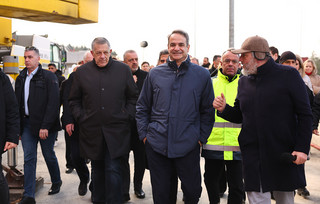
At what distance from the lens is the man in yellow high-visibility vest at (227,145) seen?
408 cm

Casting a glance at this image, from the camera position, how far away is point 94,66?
4.36 metres

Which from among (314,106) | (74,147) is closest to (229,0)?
(314,106)

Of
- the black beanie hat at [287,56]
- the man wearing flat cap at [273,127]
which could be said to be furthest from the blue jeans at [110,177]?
the black beanie hat at [287,56]

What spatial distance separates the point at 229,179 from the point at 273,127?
4.12ft

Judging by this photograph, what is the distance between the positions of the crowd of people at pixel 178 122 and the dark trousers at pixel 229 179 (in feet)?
0.04

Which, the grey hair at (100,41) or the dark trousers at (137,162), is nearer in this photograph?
the grey hair at (100,41)

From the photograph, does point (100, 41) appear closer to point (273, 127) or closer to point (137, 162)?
point (137, 162)

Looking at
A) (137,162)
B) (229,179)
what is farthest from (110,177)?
(229,179)

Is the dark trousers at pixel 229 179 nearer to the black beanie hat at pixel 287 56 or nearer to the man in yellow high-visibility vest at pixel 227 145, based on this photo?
the man in yellow high-visibility vest at pixel 227 145

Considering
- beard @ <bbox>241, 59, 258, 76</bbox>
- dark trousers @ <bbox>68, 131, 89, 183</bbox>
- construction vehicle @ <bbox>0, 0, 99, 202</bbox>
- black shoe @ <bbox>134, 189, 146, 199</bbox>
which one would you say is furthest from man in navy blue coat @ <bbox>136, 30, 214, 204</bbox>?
construction vehicle @ <bbox>0, 0, 99, 202</bbox>

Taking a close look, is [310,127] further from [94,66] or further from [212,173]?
[94,66]

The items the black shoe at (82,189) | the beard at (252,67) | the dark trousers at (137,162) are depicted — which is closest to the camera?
the beard at (252,67)

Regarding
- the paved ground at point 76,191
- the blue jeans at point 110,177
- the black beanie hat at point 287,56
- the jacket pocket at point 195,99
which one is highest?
the black beanie hat at point 287,56

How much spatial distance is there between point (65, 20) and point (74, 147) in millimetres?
1912
